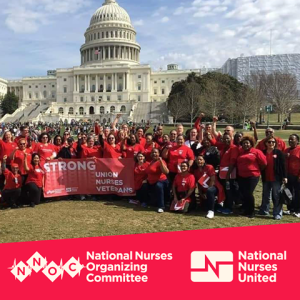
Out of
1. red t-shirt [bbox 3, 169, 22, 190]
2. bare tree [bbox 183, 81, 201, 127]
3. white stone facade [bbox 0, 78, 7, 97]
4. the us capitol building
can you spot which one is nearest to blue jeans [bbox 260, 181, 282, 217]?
red t-shirt [bbox 3, 169, 22, 190]

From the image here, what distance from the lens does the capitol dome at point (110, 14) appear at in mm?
111188

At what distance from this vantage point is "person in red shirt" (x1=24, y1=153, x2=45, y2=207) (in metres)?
8.63

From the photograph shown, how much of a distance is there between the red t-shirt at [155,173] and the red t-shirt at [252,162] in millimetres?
1936

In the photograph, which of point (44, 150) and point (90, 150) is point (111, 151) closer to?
point (90, 150)

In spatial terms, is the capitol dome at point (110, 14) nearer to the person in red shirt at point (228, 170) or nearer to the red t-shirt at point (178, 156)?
the red t-shirt at point (178, 156)

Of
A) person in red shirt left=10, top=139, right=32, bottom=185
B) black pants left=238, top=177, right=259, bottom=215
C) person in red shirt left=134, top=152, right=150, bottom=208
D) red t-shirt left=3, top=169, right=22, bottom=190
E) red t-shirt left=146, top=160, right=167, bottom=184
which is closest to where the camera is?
black pants left=238, top=177, right=259, bottom=215

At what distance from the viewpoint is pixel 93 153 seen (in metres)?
9.44

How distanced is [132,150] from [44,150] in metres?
2.42

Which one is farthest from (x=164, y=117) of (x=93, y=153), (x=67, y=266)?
(x=67, y=266)

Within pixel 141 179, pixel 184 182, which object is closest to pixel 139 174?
pixel 141 179

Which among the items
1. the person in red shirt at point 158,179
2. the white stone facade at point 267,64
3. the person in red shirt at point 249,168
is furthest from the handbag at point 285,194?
the white stone facade at point 267,64

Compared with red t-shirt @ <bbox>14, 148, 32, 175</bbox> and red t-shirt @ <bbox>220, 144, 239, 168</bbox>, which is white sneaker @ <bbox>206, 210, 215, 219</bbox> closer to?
red t-shirt @ <bbox>220, 144, 239, 168</bbox>

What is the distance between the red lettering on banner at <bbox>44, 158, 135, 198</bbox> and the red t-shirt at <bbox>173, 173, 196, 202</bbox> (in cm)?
150

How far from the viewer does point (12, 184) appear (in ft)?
27.8
